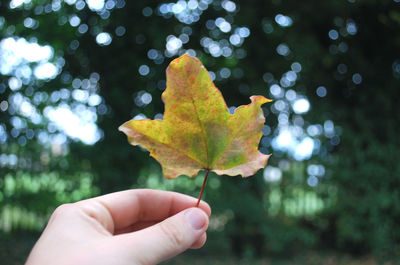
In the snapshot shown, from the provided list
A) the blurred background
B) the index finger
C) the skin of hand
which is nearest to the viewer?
the skin of hand

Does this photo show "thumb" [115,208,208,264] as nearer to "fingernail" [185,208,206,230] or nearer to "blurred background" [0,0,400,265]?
"fingernail" [185,208,206,230]

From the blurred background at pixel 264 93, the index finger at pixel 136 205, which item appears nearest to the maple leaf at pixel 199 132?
the index finger at pixel 136 205

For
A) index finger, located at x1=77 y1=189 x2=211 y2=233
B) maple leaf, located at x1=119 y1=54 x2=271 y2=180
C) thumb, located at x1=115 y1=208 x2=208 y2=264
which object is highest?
maple leaf, located at x1=119 y1=54 x2=271 y2=180

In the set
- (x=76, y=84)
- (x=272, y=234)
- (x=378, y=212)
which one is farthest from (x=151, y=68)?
(x=378, y=212)

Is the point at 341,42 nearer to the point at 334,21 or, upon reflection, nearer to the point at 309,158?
the point at 334,21

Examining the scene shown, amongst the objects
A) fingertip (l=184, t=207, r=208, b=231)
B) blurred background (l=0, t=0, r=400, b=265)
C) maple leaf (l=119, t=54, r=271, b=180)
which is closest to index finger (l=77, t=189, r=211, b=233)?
fingertip (l=184, t=207, r=208, b=231)

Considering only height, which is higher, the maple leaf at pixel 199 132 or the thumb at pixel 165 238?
the maple leaf at pixel 199 132

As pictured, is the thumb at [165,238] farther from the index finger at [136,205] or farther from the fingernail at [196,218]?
the index finger at [136,205]

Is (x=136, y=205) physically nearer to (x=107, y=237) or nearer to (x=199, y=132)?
(x=107, y=237)
